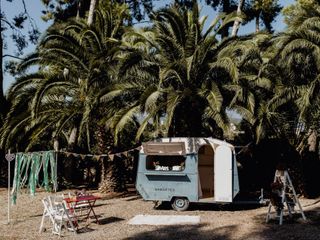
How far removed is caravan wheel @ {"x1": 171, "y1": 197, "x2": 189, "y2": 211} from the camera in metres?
13.6

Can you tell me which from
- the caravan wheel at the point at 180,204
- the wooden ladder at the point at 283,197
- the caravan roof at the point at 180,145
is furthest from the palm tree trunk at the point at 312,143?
the caravan wheel at the point at 180,204

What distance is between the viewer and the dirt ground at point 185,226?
1016 cm

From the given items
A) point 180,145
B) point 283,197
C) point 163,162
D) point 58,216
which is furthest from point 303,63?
point 58,216

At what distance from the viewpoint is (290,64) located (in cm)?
1448

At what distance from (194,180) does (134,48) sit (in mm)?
5170

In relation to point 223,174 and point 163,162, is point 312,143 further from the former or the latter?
point 163,162

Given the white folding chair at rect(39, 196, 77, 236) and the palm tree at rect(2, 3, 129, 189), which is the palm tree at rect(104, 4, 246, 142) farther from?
the white folding chair at rect(39, 196, 77, 236)

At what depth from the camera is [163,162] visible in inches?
582

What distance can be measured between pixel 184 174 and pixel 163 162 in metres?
1.47

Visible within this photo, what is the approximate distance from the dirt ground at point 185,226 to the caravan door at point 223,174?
1.76 ft

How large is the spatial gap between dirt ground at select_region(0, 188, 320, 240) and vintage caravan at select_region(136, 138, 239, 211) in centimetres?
50

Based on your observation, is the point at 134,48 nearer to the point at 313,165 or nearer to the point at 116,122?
the point at 116,122

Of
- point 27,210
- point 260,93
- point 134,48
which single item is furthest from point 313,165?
point 27,210

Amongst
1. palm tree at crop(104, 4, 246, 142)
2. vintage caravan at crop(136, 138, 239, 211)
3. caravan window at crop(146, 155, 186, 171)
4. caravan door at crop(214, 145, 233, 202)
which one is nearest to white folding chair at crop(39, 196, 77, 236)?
vintage caravan at crop(136, 138, 239, 211)
